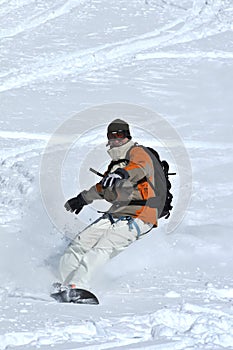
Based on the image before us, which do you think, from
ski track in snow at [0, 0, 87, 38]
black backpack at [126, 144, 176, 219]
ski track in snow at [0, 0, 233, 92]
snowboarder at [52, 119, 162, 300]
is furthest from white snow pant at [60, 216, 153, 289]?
ski track in snow at [0, 0, 87, 38]

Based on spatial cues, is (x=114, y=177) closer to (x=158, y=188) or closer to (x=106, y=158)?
(x=158, y=188)

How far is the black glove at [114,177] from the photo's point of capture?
6.29 meters

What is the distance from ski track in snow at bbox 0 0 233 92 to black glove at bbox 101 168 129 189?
587 centimetres

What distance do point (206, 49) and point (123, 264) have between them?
26.1 ft

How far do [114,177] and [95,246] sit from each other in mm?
564

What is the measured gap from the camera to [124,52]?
45.2 feet

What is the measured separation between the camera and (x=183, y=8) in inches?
621

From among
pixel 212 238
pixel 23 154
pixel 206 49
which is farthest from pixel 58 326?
pixel 206 49

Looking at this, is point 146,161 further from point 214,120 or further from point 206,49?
point 206,49

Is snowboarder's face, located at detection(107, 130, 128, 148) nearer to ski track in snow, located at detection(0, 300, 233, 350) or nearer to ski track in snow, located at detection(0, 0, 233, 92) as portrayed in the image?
ski track in snow, located at detection(0, 300, 233, 350)

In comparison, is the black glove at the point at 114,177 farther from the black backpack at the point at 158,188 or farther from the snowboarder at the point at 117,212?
the black backpack at the point at 158,188

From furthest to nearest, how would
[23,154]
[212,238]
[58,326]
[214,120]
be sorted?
[214,120], [23,154], [212,238], [58,326]

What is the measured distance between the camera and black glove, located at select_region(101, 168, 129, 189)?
20.6 ft

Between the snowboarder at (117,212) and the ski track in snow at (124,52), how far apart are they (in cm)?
561
